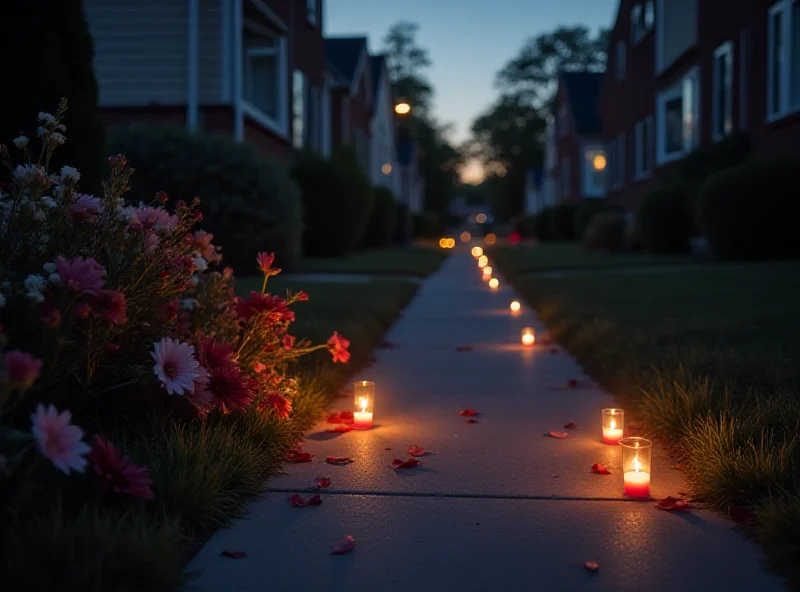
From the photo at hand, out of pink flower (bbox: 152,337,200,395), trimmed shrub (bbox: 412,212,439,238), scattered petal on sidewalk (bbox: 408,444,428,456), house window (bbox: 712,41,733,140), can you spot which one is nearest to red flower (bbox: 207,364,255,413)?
pink flower (bbox: 152,337,200,395)

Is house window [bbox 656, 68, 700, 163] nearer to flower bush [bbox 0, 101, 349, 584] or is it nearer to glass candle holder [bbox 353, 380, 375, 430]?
glass candle holder [bbox 353, 380, 375, 430]

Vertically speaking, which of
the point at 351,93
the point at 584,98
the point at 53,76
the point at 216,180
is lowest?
the point at 216,180

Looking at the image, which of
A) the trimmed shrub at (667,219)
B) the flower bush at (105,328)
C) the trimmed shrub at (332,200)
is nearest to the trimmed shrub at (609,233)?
the trimmed shrub at (667,219)

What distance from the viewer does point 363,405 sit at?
4.77 meters

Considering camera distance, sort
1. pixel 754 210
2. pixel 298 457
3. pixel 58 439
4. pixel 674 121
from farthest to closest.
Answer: pixel 674 121 → pixel 754 210 → pixel 298 457 → pixel 58 439

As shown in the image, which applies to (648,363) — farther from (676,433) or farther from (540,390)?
(676,433)

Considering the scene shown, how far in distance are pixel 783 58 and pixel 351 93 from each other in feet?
55.7

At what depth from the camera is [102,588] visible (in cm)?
237

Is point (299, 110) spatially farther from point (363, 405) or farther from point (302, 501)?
point (302, 501)

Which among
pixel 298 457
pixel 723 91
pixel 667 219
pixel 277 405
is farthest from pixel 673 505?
pixel 723 91

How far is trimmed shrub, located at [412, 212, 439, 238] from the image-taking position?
4597cm

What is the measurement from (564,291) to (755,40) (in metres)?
6.76

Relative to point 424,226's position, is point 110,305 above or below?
below

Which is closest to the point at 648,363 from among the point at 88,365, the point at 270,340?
the point at 270,340
